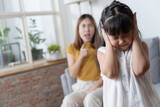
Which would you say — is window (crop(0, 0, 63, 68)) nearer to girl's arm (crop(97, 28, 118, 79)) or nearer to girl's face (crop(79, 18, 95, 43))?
girl's face (crop(79, 18, 95, 43))

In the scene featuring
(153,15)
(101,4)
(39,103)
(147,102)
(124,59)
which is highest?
(101,4)

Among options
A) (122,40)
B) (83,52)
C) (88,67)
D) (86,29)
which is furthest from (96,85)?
(122,40)

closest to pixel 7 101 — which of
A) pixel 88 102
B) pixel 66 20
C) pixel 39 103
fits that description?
pixel 39 103

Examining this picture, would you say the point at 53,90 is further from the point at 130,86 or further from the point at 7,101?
the point at 130,86

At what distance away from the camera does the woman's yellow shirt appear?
2068 mm

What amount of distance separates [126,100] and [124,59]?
0.21m

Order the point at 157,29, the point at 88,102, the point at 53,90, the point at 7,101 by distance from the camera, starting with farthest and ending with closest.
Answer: the point at 53,90, the point at 7,101, the point at 157,29, the point at 88,102

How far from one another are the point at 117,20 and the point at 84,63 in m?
1.13

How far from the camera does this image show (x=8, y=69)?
9.28 feet

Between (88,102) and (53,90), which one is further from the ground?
(88,102)

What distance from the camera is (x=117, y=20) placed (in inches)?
40.9

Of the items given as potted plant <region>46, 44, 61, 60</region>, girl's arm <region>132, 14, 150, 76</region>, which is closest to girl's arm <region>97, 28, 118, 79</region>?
girl's arm <region>132, 14, 150, 76</region>

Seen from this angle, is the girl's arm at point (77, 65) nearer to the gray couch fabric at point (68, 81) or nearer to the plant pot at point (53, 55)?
the gray couch fabric at point (68, 81)

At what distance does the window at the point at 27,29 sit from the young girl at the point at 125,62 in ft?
6.73
